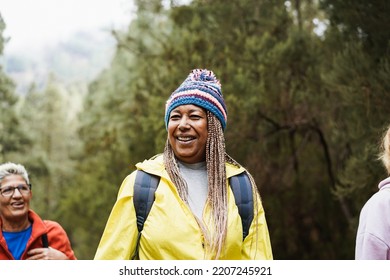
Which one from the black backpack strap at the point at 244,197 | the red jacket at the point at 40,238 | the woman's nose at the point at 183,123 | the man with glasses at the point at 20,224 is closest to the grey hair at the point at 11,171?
the man with glasses at the point at 20,224

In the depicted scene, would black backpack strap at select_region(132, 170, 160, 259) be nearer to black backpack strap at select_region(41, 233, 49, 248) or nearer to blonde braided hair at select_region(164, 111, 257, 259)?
blonde braided hair at select_region(164, 111, 257, 259)

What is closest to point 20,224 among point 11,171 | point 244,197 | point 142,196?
point 11,171

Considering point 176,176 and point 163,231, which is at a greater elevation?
point 176,176

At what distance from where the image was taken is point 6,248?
379 cm

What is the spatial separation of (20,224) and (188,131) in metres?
1.52

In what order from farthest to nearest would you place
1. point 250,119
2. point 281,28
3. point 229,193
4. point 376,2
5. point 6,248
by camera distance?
point 281,28 < point 250,119 < point 376,2 < point 6,248 < point 229,193

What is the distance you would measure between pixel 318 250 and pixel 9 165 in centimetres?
1102

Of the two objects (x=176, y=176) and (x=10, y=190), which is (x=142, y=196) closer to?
(x=176, y=176)

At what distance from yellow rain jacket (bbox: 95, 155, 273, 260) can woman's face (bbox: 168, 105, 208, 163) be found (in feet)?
0.58

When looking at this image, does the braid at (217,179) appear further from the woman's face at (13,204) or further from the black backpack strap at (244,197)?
the woman's face at (13,204)

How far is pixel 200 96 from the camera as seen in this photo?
3043 millimetres
